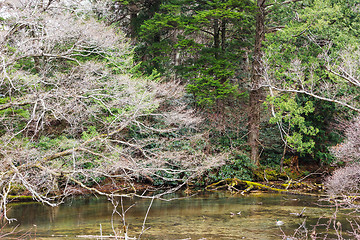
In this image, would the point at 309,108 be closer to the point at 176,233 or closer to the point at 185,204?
the point at 185,204

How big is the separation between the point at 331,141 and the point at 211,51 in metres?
7.92

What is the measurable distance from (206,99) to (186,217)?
808 centimetres

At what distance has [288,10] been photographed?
1656 centimetres

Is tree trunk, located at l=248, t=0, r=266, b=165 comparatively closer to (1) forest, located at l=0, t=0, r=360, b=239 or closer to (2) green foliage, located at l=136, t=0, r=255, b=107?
(1) forest, located at l=0, t=0, r=360, b=239

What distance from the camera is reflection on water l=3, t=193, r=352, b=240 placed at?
27.6ft

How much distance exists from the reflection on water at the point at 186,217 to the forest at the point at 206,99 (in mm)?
890

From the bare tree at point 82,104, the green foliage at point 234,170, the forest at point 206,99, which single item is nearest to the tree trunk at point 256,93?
the forest at point 206,99

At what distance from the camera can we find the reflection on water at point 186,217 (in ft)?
27.6

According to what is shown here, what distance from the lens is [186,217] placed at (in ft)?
33.7

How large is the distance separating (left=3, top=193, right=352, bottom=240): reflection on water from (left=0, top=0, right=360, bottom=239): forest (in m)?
0.89

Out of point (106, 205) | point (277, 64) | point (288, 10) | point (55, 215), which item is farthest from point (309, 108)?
point (55, 215)

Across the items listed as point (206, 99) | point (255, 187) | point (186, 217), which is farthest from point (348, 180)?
point (206, 99)

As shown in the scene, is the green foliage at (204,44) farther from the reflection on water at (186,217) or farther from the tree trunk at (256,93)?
the reflection on water at (186,217)

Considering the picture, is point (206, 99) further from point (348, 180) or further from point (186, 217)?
point (186, 217)
